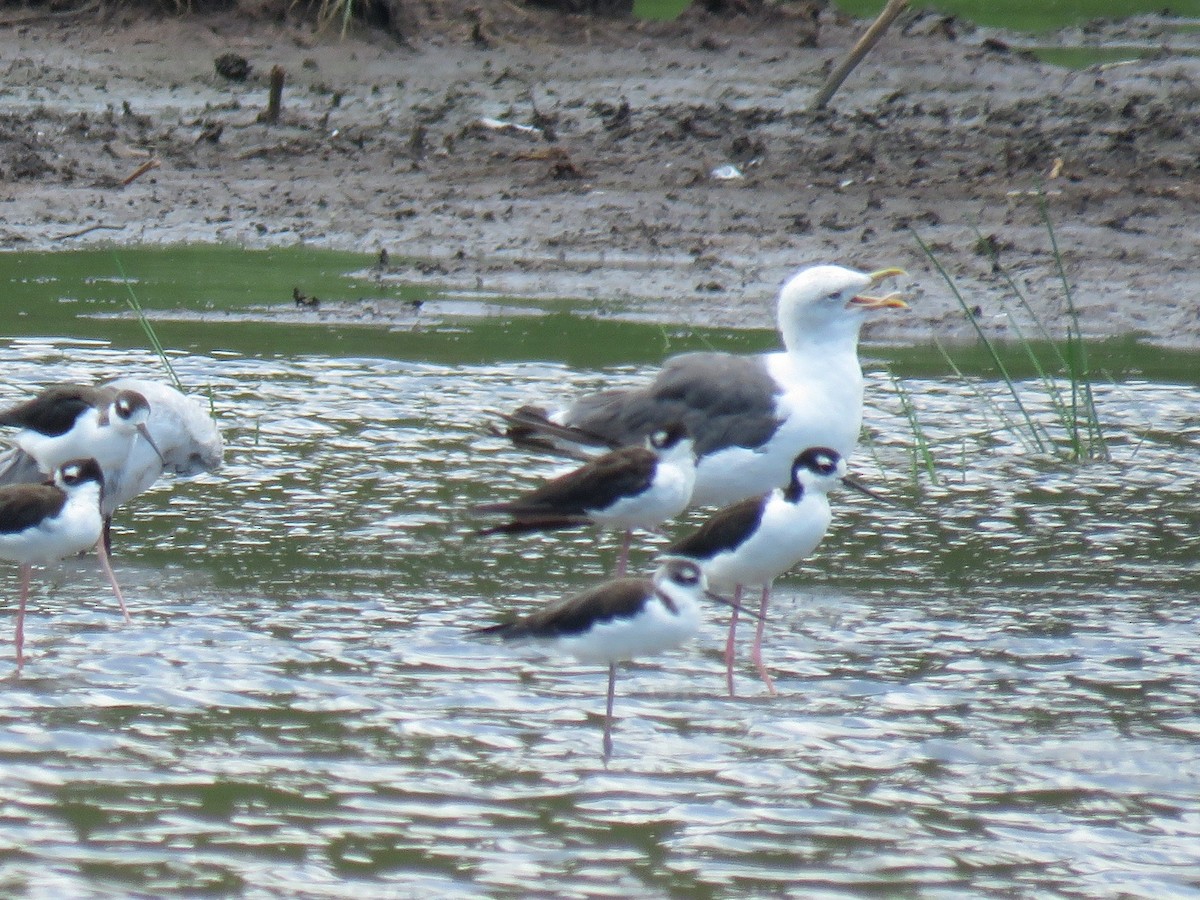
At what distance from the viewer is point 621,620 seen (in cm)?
532

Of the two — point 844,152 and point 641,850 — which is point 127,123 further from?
point 641,850

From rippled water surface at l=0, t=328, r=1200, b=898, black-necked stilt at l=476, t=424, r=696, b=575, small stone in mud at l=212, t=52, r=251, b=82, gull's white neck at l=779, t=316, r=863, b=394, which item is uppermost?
small stone in mud at l=212, t=52, r=251, b=82

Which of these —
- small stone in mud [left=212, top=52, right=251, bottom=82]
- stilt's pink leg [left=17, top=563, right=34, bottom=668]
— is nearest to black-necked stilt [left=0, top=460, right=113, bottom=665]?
stilt's pink leg [left=17, top=563, right=34, bottom=668]

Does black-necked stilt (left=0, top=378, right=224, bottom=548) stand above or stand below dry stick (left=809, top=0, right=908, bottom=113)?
below

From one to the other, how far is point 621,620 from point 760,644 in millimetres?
1077

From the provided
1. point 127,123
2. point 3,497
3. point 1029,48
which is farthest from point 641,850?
point 1029,48

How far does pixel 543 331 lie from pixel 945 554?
13.2 feet

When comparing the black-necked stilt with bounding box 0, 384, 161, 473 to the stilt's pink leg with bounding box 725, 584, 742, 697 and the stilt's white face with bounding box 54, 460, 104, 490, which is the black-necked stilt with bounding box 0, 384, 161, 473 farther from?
the stilt's pink leg with bounding box 725, 584, 742, 697

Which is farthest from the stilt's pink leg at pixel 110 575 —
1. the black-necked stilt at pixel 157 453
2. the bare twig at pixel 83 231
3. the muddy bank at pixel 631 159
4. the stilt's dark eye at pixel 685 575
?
the bare twig at pixel 83 231

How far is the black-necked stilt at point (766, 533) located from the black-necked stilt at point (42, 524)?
6.01 feet

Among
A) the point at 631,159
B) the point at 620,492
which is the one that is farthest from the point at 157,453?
the point at 631,159

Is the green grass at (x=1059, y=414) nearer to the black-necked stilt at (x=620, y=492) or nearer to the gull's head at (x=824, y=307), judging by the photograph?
the gull's head at (x=824, y=307)

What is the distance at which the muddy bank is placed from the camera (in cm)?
1212

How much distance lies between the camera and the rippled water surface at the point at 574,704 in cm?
475
